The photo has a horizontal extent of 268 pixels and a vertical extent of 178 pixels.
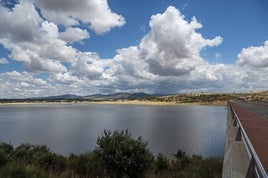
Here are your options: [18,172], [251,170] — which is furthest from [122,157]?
[251,170]

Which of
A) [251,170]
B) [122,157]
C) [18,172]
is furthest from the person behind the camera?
[122,157]

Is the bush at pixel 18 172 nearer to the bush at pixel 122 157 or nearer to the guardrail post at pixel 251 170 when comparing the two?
the bush at pixel 122 157

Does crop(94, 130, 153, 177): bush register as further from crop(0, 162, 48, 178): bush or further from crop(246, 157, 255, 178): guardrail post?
crop(246, 157, 255, 178): guardrail post

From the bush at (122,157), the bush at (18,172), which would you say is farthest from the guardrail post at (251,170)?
the bush at (122,157)

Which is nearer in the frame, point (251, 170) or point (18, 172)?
point (251, 170)

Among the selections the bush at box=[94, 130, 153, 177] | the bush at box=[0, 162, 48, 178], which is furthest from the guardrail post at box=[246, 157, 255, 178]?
the bush at box=[94, 130, 153, 177]

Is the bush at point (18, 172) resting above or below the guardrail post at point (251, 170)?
below

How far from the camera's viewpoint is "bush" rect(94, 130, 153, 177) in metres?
15.6

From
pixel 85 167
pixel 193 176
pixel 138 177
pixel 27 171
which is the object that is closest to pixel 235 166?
pixel 27 171

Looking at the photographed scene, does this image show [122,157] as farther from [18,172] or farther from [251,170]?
[251,170]

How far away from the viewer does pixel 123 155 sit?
622 inches

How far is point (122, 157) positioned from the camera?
15.5 meters

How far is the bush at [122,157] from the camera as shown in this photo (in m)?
15.6

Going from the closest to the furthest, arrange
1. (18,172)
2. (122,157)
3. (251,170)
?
(251,170)
(18,172)
(122,157)
